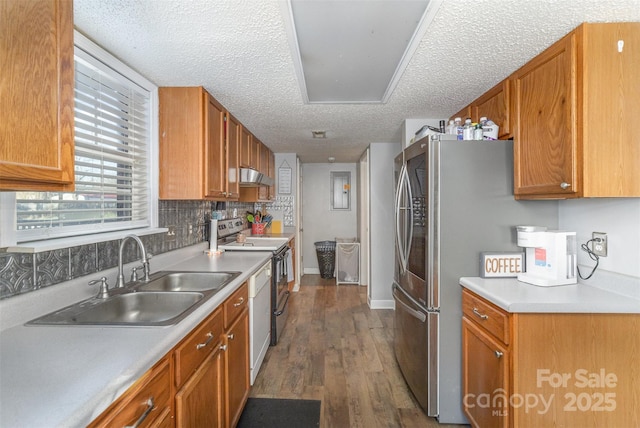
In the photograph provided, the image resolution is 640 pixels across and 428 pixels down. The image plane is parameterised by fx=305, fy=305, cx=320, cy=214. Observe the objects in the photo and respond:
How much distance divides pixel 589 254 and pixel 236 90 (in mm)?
2402

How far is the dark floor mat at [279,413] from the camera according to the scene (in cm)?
187

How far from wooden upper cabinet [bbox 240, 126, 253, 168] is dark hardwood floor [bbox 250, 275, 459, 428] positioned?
5.96ft

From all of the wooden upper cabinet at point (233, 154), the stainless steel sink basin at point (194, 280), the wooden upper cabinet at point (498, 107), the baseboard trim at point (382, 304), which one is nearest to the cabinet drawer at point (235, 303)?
the stainless steel sink basin at point (194, 280)

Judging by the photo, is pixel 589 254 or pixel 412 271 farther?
pixel 412 271

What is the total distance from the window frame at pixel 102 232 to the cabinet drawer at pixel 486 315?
75.5 inches

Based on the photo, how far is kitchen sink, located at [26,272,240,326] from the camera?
1179mm

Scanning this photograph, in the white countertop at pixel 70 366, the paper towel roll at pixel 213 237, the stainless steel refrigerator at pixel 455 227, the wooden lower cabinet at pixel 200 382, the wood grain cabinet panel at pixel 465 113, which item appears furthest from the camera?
the paper towel roll at pixel 213 237

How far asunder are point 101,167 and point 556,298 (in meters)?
2.36

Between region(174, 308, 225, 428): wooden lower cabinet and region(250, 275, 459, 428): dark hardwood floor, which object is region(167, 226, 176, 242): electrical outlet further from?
region(250, 275, 459, 428): dark hardwood floor

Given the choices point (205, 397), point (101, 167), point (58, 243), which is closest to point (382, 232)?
point (205, 397)

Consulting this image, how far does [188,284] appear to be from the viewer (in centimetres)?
193

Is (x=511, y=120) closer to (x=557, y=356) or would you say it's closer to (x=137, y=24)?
(x=557, y=356)

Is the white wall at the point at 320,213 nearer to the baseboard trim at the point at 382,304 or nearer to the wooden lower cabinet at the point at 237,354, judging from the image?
the baseboard trim at the point at 382,304

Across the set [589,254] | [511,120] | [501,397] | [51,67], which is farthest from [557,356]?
[51,67]
